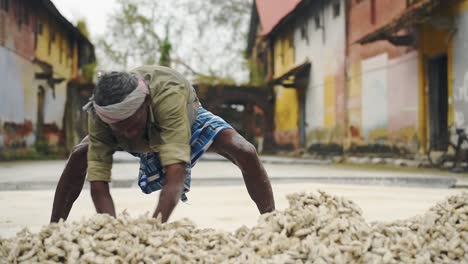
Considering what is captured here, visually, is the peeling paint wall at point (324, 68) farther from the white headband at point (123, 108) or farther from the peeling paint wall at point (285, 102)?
the white headband at point (123, 108)

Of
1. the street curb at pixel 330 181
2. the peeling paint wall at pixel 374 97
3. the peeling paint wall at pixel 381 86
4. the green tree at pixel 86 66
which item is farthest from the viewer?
the green tree at pixel 86 66

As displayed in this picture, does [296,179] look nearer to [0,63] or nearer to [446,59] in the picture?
[446,59]

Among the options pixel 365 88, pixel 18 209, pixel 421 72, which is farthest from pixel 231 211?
pixel 365 88

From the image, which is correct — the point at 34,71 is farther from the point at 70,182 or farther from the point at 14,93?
the point at 70,182

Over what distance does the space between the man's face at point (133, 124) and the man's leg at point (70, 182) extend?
1.99 feet

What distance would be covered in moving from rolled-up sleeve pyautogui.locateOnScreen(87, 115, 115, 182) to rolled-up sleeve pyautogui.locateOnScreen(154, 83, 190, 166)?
1.06ft

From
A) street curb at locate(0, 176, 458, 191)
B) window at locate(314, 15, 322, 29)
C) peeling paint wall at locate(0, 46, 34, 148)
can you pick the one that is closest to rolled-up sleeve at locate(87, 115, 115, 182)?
street curb at locate(0, 176, 458, 191)

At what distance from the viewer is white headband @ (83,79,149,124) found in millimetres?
2631

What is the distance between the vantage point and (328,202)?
3051 millimetres

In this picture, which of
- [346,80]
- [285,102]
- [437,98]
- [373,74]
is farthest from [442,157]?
[285,102]

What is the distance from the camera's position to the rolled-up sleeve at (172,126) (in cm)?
268

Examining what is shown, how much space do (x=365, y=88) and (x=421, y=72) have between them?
2.77 m

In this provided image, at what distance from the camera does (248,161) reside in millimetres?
3240

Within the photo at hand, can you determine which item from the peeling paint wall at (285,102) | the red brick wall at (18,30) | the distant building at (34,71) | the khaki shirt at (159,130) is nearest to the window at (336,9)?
the peeling paint wall at (285,102)
